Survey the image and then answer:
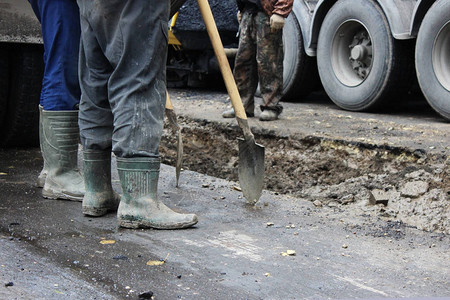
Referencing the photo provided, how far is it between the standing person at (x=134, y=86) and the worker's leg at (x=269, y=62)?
2.80m

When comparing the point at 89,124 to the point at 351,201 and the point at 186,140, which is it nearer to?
the point at 351,201

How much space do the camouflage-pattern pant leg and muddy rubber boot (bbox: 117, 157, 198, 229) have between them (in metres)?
3.07

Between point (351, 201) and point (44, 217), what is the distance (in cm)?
Result: 186

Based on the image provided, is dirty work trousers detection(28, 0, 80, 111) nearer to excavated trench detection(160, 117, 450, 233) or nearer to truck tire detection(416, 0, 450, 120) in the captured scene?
excavated trench detection(160, 117, 450, 233)

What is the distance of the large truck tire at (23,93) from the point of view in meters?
4.64

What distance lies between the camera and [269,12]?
18.6ft

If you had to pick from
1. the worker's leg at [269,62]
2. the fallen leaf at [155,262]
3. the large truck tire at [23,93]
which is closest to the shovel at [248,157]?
the fallen leaf at [155,262]

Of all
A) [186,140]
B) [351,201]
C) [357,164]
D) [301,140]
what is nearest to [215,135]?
[186,140]

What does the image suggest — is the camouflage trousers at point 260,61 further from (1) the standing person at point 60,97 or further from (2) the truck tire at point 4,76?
(1) the standing person at point 60,97

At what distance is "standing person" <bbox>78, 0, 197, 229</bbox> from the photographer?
2984 mm

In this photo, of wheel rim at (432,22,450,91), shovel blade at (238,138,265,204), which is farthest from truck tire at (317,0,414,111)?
shovel blade at (238,138,265,204)

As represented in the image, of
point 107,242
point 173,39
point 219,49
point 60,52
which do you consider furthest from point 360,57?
point 107,242

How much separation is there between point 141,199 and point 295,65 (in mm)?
4392

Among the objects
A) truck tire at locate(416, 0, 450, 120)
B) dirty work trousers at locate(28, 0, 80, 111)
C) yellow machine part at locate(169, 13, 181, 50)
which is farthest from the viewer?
yellow machine part at locate(169, 13, 181, 50)
